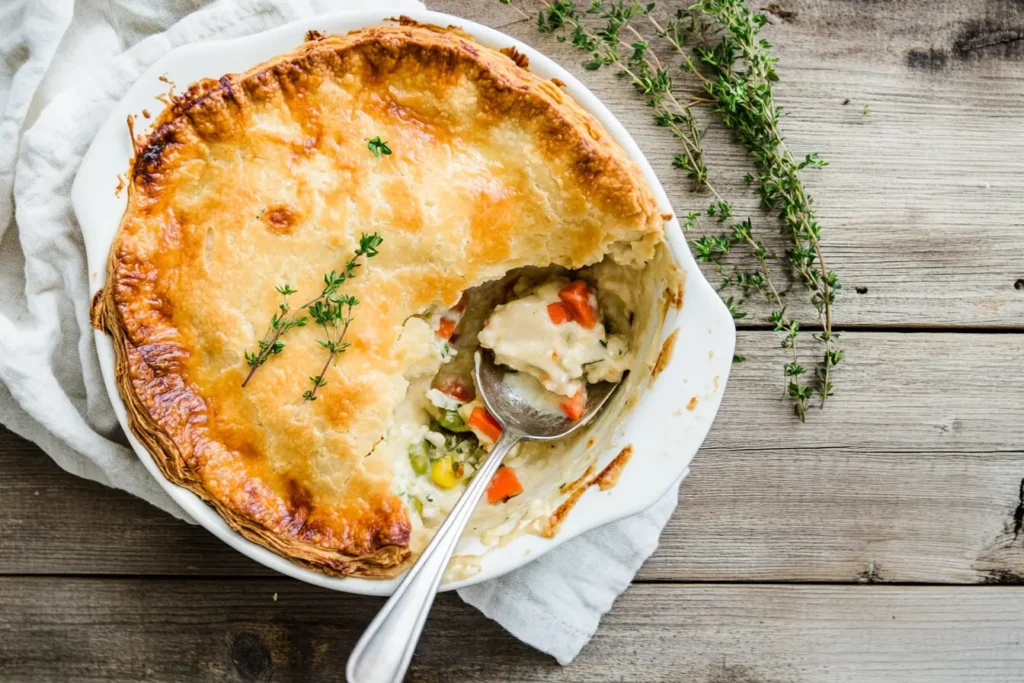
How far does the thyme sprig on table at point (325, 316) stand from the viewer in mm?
1997

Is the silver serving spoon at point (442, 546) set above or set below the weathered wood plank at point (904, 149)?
below

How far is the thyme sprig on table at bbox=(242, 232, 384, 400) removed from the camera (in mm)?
1997

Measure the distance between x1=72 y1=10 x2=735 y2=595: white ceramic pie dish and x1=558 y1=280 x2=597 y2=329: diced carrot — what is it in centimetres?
28

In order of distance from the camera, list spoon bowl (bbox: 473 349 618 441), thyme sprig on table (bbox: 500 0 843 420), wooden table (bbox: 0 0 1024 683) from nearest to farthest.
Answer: spoon bowl (bbox: 473 349 618 441)
thyme sprig on table (bbox: 500 0 843 420)
wooden table (bbox: 0 0 1024 683)

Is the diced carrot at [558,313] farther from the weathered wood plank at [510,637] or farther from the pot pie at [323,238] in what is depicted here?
the weathered wood plank at [510,637]

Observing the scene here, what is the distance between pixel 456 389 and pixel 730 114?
1.27m

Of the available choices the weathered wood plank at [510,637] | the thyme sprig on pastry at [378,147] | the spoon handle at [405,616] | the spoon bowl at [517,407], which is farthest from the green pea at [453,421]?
the thyme sprig on pastry at [378,147]

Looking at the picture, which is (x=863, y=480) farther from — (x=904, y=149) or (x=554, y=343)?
(x=554, y=343)

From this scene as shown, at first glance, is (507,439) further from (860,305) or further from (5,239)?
(5,239)

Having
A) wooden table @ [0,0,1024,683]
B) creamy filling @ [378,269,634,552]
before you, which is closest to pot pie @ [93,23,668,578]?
creamy filling @ [378,269,634,552]

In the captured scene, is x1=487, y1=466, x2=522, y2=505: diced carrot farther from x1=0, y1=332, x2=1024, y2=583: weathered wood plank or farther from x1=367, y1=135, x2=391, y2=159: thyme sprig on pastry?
x1=367, y1=135, x2=391, y2=159: thyme sprig on pastry

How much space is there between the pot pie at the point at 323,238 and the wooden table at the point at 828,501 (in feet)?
2.02

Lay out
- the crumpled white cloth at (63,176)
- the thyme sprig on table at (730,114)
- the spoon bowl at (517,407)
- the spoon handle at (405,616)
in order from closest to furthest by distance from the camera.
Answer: the spoon handle at (405,616), the crumpled white cloth at (63,176), the spoon bowl at (517,407), the thyme sprig on table at (730,114)

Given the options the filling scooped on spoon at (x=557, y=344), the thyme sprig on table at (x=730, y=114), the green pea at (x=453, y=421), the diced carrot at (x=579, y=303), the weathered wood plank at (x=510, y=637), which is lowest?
the weathered wood plank at (x=510, y=637)
